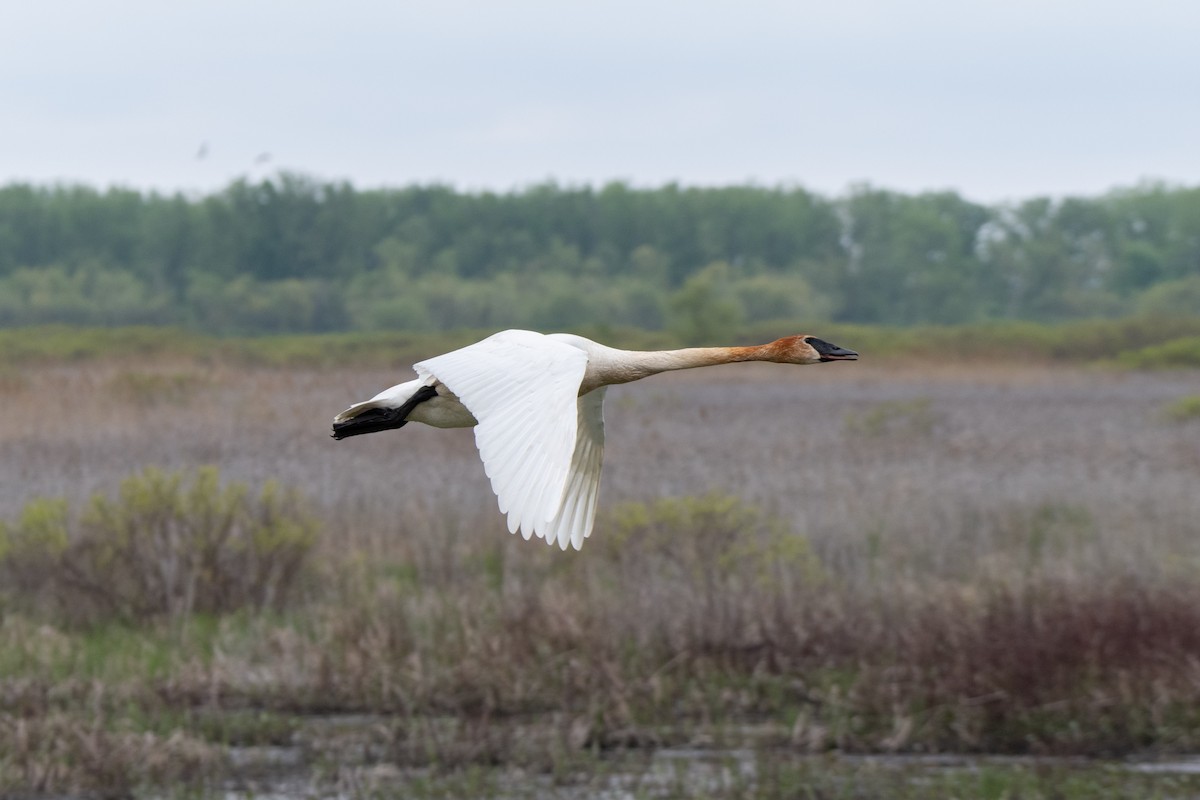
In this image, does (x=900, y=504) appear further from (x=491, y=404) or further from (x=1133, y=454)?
(x=491, y=404)

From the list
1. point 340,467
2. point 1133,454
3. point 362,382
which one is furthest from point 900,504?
point 362,382

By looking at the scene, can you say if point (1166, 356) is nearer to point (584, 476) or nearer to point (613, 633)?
point (613, 633)

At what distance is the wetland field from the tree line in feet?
29.5

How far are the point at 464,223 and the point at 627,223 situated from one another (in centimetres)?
510

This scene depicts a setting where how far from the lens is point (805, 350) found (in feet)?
19.6

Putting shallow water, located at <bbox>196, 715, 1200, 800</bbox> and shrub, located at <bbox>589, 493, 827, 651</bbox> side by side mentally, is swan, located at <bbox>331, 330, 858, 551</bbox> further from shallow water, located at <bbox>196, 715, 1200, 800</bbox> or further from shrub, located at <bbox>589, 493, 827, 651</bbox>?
shrub, located at <bbox>589, 493, 827, 651</bbox>

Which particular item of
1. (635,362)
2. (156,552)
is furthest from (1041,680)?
(156,552)

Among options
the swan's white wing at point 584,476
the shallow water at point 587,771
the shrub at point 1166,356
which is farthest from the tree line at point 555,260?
the swan's white wing at point 584,476

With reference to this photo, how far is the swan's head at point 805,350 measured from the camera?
593 centimetres

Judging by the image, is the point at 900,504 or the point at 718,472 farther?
the point at 718,472

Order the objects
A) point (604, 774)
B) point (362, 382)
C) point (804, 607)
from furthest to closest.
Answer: point (362, 382), point (804, 607), point (604, 774)

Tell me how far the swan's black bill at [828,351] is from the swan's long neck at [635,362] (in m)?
0.40

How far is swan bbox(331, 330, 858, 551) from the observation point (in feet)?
14.9

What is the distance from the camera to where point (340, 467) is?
1675 centimetres
